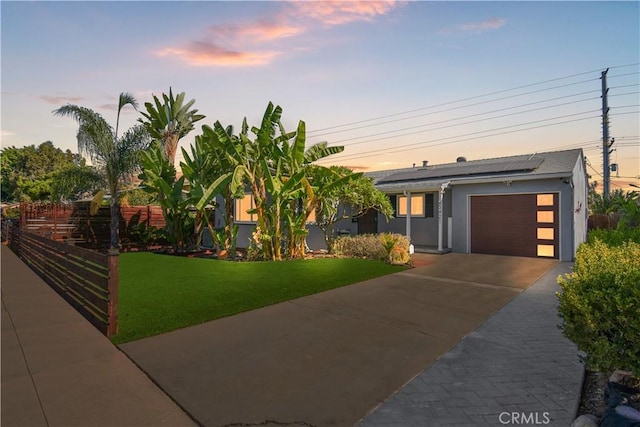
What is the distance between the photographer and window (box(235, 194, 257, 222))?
17.6m

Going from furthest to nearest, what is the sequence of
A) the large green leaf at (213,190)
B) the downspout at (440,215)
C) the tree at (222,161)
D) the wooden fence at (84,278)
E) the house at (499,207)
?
the downspout at (440,215) → the house at (499,207) → the tree at (222,161) → the large green leaf at (213,190) → the wooden fence at (84,278)

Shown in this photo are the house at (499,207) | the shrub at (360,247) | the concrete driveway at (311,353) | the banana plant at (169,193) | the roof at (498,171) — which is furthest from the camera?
the banana plant at (169,193)

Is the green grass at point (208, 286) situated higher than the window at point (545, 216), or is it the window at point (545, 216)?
the window at point (545, 216)

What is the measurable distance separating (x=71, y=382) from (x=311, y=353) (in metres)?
2.53

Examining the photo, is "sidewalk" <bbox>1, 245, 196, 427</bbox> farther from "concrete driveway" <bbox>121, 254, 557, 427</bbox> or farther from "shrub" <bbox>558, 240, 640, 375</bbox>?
"shrub" <bbox>558, 240, 640, 375</bbox>

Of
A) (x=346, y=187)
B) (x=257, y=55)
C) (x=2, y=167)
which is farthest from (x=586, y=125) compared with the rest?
(x=2, y=167)

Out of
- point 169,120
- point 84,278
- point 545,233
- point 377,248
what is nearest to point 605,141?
point 545,233

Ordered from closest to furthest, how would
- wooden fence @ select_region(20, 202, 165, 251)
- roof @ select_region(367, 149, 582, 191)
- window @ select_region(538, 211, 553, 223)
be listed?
window @ select_region(538, 211, 553, 223)
roof @ select_region(367, 149, 582, 191)
wooden fence @ select_region(20, 202, 165, 251)

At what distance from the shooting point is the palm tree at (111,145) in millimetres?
14648

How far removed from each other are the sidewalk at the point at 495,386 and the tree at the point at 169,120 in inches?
631

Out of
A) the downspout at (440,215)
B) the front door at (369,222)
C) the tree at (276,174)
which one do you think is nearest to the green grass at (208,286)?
the tree at (276,174)

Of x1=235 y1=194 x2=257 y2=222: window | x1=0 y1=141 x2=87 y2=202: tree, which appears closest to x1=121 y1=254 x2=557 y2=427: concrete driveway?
x1=235 y1=194 x2=257 y2=222: window

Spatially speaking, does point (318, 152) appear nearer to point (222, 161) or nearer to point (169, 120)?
point (222, 161)

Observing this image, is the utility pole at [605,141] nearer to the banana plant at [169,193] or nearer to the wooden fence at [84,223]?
the banana plant at [169,193]
